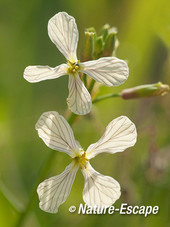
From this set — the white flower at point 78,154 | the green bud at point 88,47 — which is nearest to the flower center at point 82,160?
the white flower at point 78,154

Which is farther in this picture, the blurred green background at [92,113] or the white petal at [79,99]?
the blurred green background at [92,113]

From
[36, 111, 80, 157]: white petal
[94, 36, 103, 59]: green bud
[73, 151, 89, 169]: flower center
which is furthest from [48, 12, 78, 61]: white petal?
[73, 151, 89, 169]: flower center

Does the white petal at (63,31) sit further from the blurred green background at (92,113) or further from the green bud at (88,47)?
the blurred green background at (92,113)

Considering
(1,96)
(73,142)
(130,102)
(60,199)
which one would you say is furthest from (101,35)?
(130,102)

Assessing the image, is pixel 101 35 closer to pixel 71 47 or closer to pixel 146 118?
pixel 71 47

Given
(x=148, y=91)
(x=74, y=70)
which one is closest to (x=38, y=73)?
(x=74, y=70)

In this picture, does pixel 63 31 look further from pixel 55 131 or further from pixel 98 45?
pixel 55 131

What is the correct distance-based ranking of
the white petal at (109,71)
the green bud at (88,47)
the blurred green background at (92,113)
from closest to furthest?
the white petal at (109,71) < the green bud at (88,47) < the blurred green background at (92,113)
